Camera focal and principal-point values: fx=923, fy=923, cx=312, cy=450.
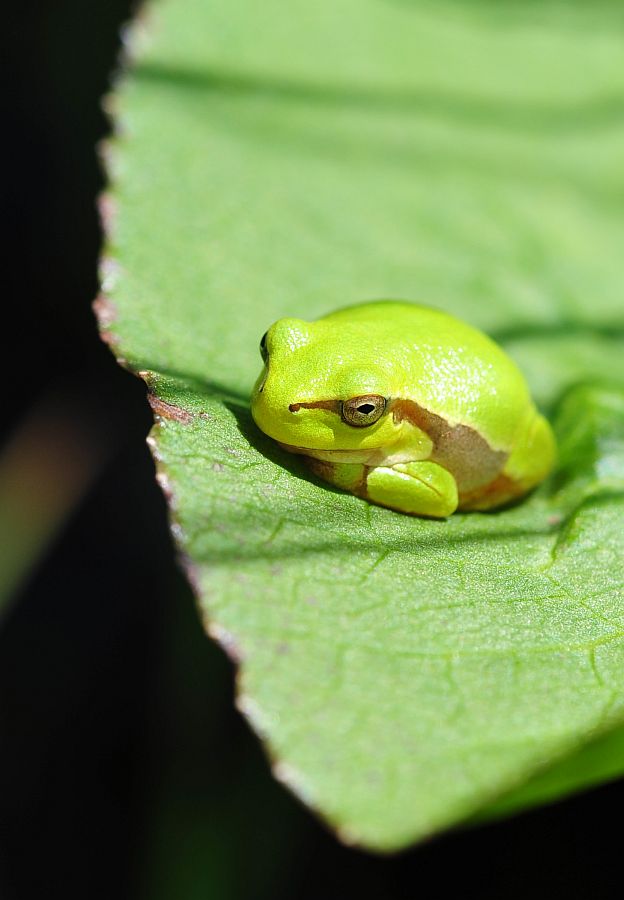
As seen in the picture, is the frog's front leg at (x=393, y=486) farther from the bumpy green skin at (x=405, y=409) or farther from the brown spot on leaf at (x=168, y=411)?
the brown spot on leaf at (x=168, y=411)

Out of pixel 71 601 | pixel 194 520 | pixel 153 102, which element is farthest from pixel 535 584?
pixel 71 601

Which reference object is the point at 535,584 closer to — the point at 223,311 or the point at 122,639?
the point at 223,311

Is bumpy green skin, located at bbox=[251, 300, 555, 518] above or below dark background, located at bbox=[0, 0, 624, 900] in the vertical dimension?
above

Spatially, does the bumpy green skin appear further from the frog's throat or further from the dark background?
the dark background

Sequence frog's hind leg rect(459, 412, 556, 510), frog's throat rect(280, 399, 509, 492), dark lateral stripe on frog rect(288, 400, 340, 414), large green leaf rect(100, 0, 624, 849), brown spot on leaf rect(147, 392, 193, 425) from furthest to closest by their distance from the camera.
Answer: frog's hind leg rect(459, 412, 556, 510), frog's throat rect(280, 399, 509, 492), dark lateral stripe on frog rect(288, 400, 340, 414), brown spot on leaf rect(147, 392, 193, 425), large green leaf rect(100, 0, 624, 849)

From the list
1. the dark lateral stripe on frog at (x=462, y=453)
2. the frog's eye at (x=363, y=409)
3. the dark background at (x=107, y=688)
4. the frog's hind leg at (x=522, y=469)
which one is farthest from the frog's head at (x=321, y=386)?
the dark background at (x=107, y=688)

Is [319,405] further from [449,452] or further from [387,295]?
[387,295]

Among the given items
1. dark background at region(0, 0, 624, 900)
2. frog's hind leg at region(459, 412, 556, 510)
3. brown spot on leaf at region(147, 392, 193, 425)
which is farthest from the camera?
dark background at region(0, 0, 624, 900)

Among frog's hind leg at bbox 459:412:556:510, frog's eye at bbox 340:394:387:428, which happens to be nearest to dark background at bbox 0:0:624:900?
frog's hind leg at bbox 459:412:556:510
